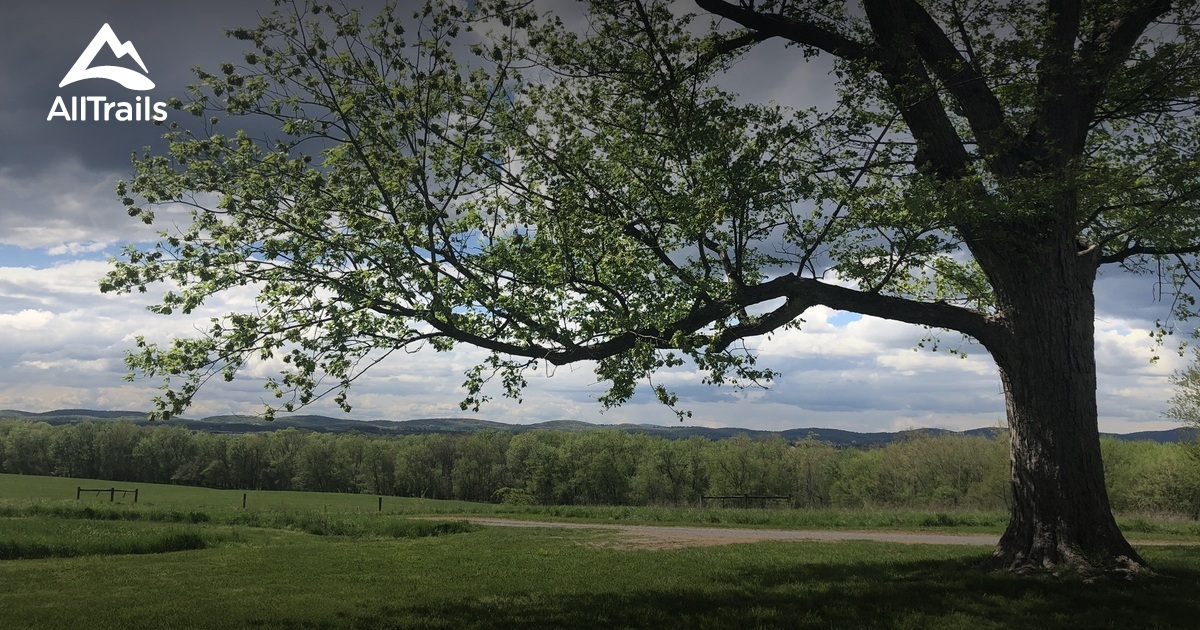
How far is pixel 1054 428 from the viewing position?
12242 millimetres

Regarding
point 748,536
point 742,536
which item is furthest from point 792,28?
point 748,536

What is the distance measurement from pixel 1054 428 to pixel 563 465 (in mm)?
81299

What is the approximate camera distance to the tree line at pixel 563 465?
7006cm

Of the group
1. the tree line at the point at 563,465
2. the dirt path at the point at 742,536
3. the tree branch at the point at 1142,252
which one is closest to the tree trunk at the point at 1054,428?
the tree branch at the point at 1142,252

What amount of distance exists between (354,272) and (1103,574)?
1323 cm

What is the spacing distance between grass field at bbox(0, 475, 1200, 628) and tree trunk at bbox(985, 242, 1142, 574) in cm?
86

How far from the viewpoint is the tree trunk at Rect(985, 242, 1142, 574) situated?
1196cm

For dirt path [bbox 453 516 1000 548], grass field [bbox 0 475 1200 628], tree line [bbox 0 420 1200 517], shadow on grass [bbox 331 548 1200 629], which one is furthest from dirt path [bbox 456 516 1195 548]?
tree line [bbox 0 420 1200 517]

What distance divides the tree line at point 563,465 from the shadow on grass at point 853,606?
156ft

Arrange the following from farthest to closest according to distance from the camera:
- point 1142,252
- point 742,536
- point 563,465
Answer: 1. point 563,465
2. point 742,536
3. point 1142,252

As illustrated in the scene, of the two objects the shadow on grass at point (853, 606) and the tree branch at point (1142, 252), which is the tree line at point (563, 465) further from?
the shadow on grass at point (853, 606)

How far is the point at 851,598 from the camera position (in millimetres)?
10664

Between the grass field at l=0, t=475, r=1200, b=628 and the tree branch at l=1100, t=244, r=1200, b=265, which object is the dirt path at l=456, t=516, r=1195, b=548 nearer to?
the grass field at l=0, t=475, r=1200, b=628

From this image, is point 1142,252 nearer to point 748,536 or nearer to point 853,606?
point 853,606
